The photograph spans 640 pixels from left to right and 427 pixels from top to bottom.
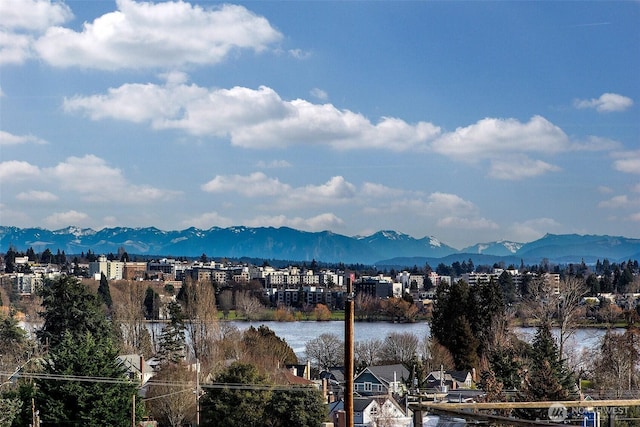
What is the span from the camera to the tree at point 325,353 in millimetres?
41625

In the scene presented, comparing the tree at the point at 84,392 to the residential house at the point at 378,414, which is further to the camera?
the residential house at the point at 378,414

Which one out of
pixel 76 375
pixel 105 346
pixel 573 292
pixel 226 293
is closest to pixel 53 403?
pixel 76 375

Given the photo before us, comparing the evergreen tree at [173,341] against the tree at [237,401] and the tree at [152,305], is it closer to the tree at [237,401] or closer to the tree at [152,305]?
the tree at [237,401]

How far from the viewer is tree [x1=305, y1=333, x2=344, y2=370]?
137 ft

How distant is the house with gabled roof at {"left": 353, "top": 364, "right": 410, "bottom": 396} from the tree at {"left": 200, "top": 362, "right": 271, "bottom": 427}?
10487 mm

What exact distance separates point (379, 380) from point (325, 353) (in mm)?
9858

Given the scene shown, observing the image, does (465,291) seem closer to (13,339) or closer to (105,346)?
(13,339)

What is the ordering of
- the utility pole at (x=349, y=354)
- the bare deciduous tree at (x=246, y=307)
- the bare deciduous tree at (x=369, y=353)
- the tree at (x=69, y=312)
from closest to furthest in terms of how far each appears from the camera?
the utility pole at (x=349, y=354), the tree at (x=69, y=312), the bare deciduous tree at (x=369, y=353), the bare deciduous tree at (x=246, y=307)

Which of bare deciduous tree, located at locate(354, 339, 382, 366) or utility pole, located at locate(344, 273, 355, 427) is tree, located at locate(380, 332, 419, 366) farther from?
utility pole, located at locate(344, 273, 355, 427)

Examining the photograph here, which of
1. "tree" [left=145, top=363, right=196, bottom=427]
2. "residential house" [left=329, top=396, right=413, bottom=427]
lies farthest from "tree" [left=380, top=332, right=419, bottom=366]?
"tree" [left=145, top=363, right=196, bottom=427]

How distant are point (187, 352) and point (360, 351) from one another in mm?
9280

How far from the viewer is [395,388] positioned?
103 ft

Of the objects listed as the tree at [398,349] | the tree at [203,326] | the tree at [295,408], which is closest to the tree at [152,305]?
the tree at [398,349]

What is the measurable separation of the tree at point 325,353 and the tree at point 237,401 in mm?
20540
